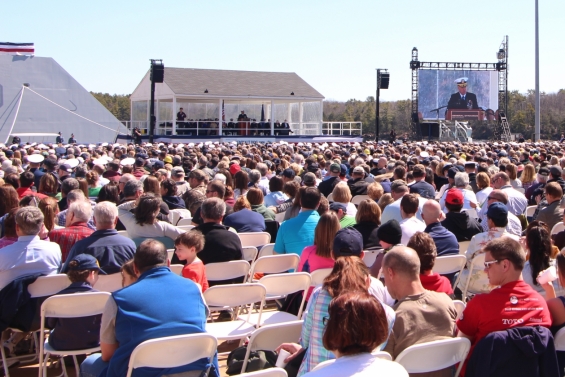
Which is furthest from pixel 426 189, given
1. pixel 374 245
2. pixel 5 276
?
pixel 5 276

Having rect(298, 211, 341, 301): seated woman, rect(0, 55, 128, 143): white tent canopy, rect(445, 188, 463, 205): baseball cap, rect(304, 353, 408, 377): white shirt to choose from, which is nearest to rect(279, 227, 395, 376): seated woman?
rect(304, 353, 408, 377): white shirt

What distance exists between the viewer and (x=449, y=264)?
5.70 meters

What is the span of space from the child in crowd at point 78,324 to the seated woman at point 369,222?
267 centimetres

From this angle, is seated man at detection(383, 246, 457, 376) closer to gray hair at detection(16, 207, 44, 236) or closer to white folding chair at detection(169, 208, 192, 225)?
gray hair at detection(16, 207, 44, 236)

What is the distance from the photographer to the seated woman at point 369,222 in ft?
20.1

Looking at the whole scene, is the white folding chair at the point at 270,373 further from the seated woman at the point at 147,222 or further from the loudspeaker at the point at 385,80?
the loudspeaker at the point at 385,80

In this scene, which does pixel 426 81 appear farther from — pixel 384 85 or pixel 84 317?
pixel 84 317

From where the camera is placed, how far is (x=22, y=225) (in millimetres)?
4973

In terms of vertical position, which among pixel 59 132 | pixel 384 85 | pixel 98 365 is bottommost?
pixel 98 365

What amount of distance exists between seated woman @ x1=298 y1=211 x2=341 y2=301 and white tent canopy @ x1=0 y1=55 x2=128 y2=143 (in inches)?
1243

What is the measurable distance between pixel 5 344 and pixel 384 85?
29453mm

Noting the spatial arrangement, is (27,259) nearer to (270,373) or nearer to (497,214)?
(270,373)

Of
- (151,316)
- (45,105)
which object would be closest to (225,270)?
(151,316)

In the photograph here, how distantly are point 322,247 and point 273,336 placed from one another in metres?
1.52
